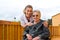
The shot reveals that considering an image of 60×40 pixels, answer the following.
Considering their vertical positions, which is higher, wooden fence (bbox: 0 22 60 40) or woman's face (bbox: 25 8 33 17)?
woman's face (bbox: 25 8 33 17)

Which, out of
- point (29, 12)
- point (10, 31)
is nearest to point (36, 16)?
point (29, 12)

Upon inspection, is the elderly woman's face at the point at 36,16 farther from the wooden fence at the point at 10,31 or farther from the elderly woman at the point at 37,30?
the wooden fence at the point at 10,31

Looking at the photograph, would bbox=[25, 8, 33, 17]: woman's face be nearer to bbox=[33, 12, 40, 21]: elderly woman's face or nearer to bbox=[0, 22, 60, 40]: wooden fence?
bbox=[33, 12, 40, 21]: elderly woman's face

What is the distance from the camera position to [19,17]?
2.31m

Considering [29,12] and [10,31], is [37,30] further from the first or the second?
[10,31]

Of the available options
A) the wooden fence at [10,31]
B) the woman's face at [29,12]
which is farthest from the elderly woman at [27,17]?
the wooden fence at [10,31]

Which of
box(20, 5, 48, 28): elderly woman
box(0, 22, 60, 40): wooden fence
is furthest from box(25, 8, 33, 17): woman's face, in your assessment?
box(0, 22, 60, 40): wooden fence

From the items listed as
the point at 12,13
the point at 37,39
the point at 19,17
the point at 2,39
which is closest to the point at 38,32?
the point at 37,39

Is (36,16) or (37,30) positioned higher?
(36,16)

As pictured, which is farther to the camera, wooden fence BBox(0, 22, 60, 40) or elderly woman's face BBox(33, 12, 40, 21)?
wooden fence BBox(0, 22, 60, 40)

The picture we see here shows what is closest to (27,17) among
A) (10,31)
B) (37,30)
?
(37,30)

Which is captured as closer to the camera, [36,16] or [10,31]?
[36,16]

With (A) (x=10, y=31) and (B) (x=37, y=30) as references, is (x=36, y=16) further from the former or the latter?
(A) (x=10, y=31)

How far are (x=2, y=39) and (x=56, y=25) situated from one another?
0.81 metres
